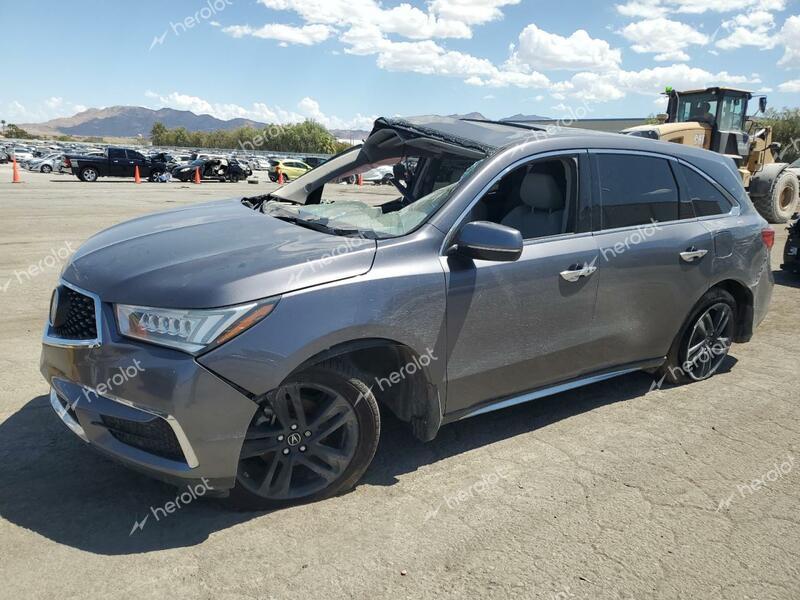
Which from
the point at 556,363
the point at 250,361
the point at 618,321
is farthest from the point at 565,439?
the point at 250,361

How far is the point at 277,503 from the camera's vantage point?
2.95 meters

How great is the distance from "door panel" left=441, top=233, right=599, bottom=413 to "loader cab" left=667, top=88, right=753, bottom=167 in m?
14.1

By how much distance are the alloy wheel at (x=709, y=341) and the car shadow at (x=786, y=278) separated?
422 centimetres

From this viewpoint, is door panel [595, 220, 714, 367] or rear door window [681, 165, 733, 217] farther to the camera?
rear door window [681, 165, 733, 217]

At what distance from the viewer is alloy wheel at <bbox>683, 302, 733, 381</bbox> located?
15.1 feet

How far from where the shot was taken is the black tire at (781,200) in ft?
44.0

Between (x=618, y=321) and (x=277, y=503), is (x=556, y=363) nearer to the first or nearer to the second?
(x=618, y=321)

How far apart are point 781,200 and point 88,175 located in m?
27.1

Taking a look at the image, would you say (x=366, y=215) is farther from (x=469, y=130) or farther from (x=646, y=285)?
(x=646, y=285)

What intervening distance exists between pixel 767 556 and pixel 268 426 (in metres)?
2.31

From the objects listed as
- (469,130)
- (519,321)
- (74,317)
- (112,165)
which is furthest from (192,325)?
(112,165)

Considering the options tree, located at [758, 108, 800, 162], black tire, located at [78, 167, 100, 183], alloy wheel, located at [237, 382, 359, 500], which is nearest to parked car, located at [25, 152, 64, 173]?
black tire, located at [78, 167, 100, 183]

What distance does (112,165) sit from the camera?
29719 mm

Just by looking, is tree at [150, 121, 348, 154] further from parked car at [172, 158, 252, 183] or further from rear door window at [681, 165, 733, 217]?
rear door window at [681, 165, 733, 217]
